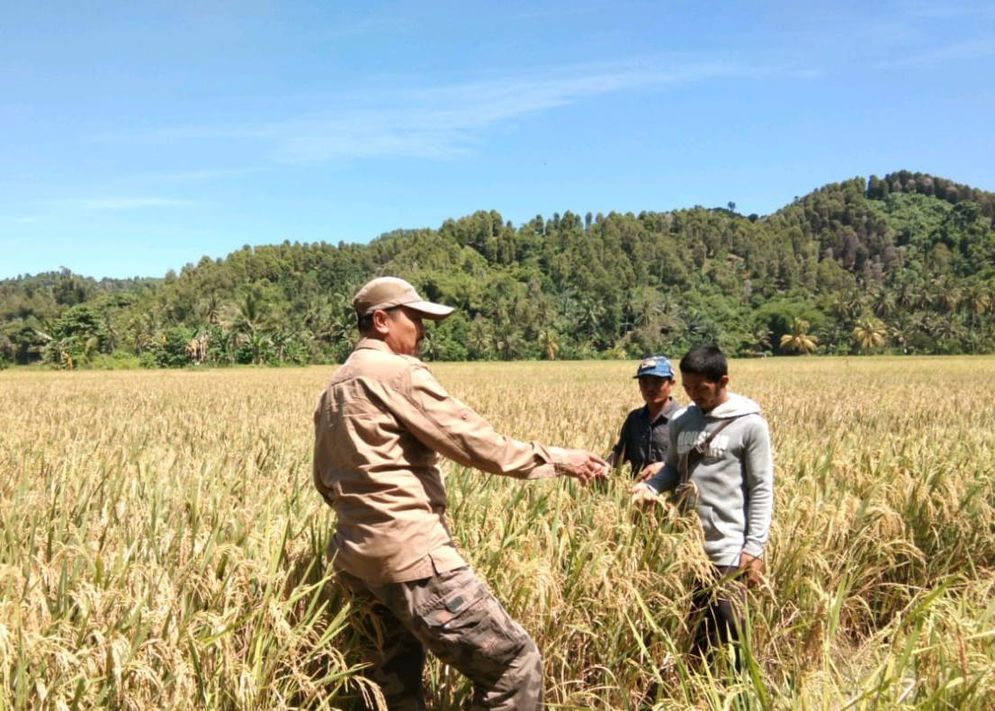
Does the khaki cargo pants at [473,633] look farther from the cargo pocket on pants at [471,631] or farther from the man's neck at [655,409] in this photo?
the man's neck at [655,409]

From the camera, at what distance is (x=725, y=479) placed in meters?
3.34

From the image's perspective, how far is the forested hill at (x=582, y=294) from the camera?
235ft

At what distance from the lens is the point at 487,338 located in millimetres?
78562

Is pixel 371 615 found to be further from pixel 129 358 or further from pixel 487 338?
pixel 487 338

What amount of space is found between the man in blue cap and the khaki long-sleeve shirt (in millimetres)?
1757

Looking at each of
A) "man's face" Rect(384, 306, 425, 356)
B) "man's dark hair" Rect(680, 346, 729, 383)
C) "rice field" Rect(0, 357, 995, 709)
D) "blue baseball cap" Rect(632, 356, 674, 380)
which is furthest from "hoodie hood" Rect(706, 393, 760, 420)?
"man's face" Rect(384, 306, 425, 356)

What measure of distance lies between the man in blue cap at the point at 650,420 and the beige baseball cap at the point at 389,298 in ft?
5.66

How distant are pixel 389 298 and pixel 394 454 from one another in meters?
0.53

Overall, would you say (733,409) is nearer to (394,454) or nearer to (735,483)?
(735,483)

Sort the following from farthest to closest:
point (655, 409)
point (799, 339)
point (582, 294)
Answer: point (582, 294) < point (799, 339) < point (655, 409)

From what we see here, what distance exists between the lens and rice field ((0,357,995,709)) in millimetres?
2455

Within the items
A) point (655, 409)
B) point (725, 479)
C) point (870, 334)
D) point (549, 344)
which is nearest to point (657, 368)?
point (655, 409)

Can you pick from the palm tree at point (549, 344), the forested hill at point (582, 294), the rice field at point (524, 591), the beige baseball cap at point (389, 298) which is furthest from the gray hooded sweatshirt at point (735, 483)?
the palm tree at point (549, 344)

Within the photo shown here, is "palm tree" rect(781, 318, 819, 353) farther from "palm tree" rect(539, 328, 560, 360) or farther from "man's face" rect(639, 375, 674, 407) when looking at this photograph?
"man's face" rect(639, 375, 674, 407)
